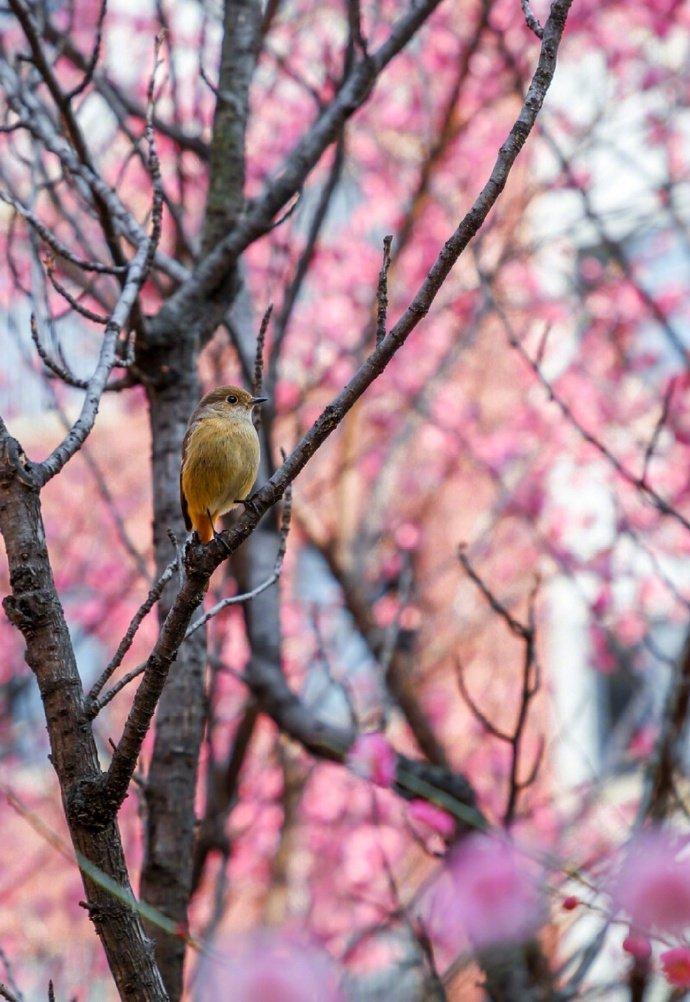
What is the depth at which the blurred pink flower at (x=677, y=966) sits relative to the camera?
2.00 m

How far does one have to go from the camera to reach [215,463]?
2.69 m

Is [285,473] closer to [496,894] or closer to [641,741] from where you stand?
[496,894]

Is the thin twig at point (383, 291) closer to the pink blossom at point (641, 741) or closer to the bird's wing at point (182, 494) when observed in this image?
the bird's wing at point (182, 494)

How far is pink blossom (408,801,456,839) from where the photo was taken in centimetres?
335

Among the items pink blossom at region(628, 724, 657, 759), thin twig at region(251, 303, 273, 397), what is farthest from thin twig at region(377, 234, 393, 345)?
pink blossom at region(628, 724, 657, 759)

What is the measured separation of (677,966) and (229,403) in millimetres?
→ 1745

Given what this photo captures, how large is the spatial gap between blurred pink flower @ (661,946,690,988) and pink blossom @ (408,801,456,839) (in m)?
1.35

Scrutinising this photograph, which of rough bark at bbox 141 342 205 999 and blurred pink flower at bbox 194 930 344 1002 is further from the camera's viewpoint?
rough bark at bbox 141 342 205 999

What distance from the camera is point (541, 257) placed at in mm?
8680

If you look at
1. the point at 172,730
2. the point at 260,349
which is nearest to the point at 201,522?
the point at 172,730

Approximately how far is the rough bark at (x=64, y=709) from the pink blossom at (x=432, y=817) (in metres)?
1.65

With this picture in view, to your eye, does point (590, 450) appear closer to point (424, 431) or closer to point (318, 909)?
point (424, 431)

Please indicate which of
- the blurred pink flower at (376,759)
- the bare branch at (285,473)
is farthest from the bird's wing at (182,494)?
the bare branch at (285,473)

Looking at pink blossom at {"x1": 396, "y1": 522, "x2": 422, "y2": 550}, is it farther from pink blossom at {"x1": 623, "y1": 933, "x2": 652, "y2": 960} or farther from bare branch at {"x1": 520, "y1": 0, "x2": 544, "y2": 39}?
bare branch at {"x1": 520, "y1": 0, "x2": 544, "y2": 39}
